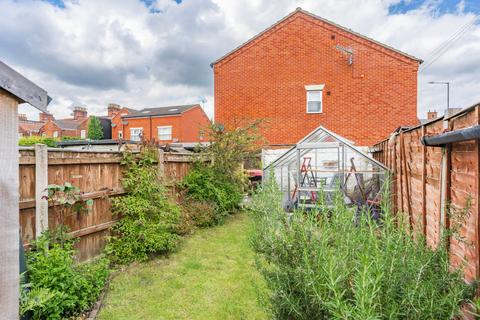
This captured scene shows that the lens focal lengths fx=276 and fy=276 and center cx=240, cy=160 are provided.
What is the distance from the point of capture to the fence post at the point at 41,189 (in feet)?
12.6

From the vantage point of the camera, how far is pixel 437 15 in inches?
375

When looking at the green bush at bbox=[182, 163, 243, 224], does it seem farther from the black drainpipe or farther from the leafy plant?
the black drainpipe

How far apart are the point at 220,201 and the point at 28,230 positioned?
4.79 meters

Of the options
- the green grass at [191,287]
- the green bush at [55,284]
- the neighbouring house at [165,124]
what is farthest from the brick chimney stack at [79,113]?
the green bush at [55,284]

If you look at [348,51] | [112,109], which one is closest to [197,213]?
[348,51]

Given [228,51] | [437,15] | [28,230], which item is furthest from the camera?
[228,51]

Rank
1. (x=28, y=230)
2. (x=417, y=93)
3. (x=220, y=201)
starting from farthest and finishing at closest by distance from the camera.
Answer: (x=417, y=93), (x=220, y=201), (x=28, y=230)

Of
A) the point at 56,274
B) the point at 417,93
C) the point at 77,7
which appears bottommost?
the point at 56,274

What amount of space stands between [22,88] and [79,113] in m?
46.8

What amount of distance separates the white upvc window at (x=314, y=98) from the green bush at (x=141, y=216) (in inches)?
403

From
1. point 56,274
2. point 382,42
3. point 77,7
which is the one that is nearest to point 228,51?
point 382,42

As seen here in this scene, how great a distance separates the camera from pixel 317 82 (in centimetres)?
1386

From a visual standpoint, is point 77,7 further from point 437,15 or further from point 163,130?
point 163,130

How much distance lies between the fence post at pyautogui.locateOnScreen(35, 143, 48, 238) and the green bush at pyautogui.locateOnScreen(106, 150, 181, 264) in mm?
1303
